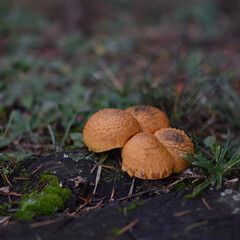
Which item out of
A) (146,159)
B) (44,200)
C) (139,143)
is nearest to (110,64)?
(139,143)

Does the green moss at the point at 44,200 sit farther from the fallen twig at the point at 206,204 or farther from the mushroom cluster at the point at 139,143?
the fallen twig at the point at 206,204

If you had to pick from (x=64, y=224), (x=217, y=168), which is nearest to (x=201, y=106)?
(x=217, y=168)

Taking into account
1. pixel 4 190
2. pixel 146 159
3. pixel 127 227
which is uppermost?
pixel 146 159

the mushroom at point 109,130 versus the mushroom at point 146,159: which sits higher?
the mushroom at point 109,130

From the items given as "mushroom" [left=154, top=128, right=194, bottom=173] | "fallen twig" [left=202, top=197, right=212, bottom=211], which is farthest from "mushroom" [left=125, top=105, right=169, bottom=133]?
"fallen twig" [left=202, top=197, right=212, bottom=211]

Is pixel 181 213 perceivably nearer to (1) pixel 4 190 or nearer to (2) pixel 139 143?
(2) pixel 139 143

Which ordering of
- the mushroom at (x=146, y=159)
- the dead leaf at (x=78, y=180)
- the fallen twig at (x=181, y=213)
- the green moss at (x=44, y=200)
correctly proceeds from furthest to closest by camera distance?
the dead leaf at (x=78, y=180) < the mushroom at (x=146, y=159) < the green moss at (x=44, y=200) < the fallen twig at (x=181, y=213)

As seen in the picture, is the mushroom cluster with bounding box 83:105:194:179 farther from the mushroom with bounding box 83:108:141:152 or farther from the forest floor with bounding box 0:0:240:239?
the forest floor with bounding box 0:0:240:239

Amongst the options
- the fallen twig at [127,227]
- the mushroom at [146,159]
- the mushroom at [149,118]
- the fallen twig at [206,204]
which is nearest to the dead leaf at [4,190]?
the mushroom at [146,159]

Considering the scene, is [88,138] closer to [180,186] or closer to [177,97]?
[180,186]
